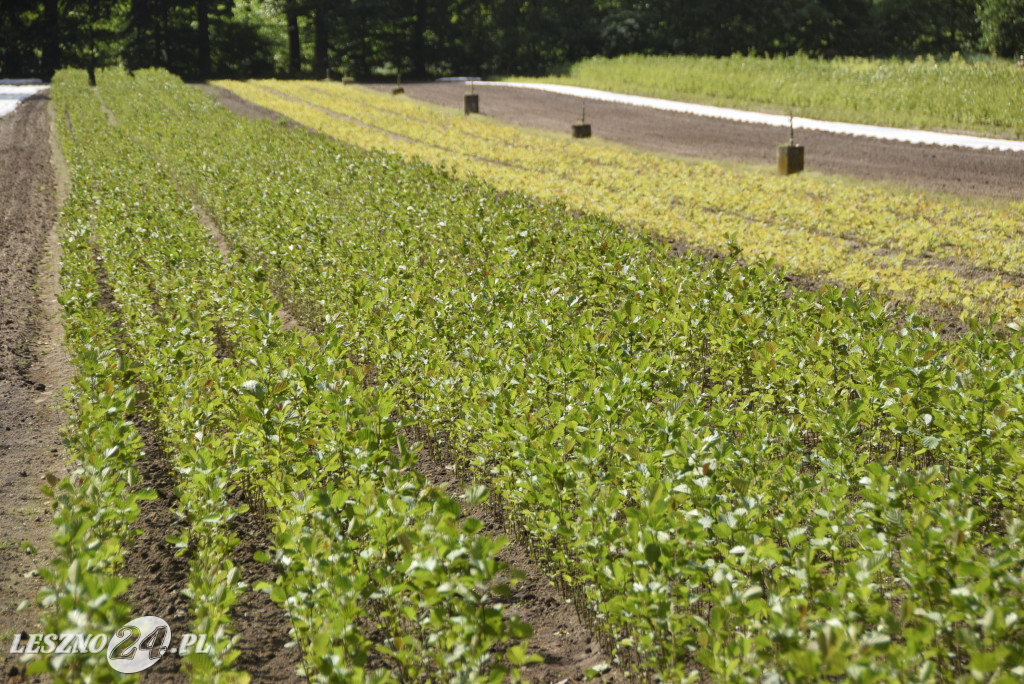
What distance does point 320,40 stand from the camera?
1983 inches

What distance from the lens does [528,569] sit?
17.7 ft

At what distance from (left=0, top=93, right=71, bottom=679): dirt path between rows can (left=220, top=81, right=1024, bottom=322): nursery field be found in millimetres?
6376

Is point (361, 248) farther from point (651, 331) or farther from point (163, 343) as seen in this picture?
point (651, 331)

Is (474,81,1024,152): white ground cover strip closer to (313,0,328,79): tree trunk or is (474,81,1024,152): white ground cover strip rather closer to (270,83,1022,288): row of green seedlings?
(270,83,1022,288): row of green seedlings

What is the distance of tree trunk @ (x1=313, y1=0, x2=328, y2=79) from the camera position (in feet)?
163

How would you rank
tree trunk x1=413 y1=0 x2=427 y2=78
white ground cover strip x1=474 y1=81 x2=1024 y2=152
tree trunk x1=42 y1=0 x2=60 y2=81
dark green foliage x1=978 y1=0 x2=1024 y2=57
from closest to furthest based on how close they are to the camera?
white ground cover strip x1=474 y1=81 x2=1024 y2=152 → dark green foliage x1=978 y1=0 x2=1024 y2=57 → tree trunk x1=42 y1=0 x2=60 y2=81 → tree trunk x1=413 y1=0 x2=427 y2=78

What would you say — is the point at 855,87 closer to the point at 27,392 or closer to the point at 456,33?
the point at 27,392

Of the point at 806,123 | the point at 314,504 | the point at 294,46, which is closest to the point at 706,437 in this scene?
the point at 314,504

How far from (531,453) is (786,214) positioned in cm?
1100

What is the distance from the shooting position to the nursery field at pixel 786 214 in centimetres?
1046

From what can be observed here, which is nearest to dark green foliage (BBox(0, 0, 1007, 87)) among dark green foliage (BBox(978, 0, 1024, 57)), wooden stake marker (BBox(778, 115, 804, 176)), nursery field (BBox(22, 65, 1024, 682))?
dark green foliage (BBox(978, 0, 1024, 57))

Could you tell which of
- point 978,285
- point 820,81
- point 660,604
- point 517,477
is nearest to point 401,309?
point 517,477

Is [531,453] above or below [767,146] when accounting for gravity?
below

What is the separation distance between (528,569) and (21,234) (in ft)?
41.9
